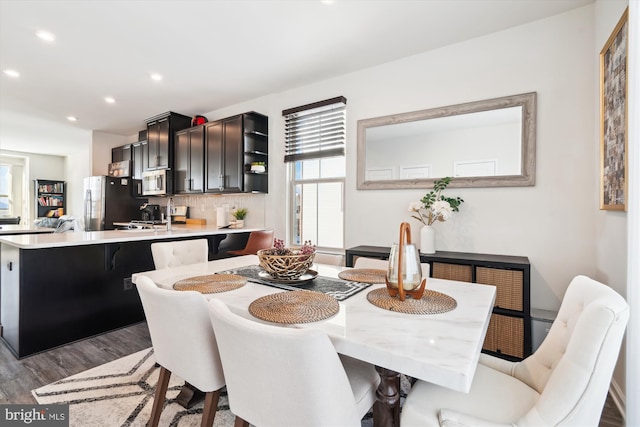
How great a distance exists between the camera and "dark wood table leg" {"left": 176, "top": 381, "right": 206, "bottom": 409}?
1715 mm

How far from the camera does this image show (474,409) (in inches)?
39.4

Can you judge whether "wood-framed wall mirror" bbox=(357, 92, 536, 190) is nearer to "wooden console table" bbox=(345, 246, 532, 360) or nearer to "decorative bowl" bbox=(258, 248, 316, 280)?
"wooden console table" bbox=(345, 246, 532, 360)

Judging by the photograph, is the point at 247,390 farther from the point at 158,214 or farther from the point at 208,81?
the point at 158,214

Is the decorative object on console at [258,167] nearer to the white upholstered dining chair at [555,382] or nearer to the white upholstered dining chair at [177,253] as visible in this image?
the white upholstered dining chair at [177,253]

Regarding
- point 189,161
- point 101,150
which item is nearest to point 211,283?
point 189,161

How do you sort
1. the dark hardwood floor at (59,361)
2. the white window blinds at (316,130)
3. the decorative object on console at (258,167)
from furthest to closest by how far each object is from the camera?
the decorative object on console at (258,167), the white window blinds at (316,130), the dark hardwood floor at (59,361)

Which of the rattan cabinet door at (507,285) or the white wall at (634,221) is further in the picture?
the rattan cabinet door at (507,285)

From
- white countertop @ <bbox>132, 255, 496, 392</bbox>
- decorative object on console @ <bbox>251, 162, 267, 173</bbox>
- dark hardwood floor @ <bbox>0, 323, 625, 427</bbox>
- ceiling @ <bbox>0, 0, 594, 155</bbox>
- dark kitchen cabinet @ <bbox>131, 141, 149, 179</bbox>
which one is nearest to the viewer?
white countertop @ <bbox>132, 255, 496, 392</bbox>

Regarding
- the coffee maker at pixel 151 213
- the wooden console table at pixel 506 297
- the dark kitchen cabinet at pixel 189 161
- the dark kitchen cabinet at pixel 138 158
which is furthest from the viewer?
the coffee maker at pixel 151 213

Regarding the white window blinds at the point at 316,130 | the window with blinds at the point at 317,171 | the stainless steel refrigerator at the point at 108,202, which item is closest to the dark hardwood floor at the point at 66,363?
the window with blinds at the point at 317,171

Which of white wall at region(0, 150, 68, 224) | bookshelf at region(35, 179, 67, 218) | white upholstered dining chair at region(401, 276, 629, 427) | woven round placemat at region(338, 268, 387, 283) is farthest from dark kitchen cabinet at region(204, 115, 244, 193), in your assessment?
white wall at region(0, 150, 68, 224)

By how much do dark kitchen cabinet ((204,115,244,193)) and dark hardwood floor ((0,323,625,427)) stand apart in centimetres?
201

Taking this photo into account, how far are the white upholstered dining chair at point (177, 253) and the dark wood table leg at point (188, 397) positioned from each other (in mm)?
840

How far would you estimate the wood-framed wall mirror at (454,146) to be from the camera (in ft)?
8.07
